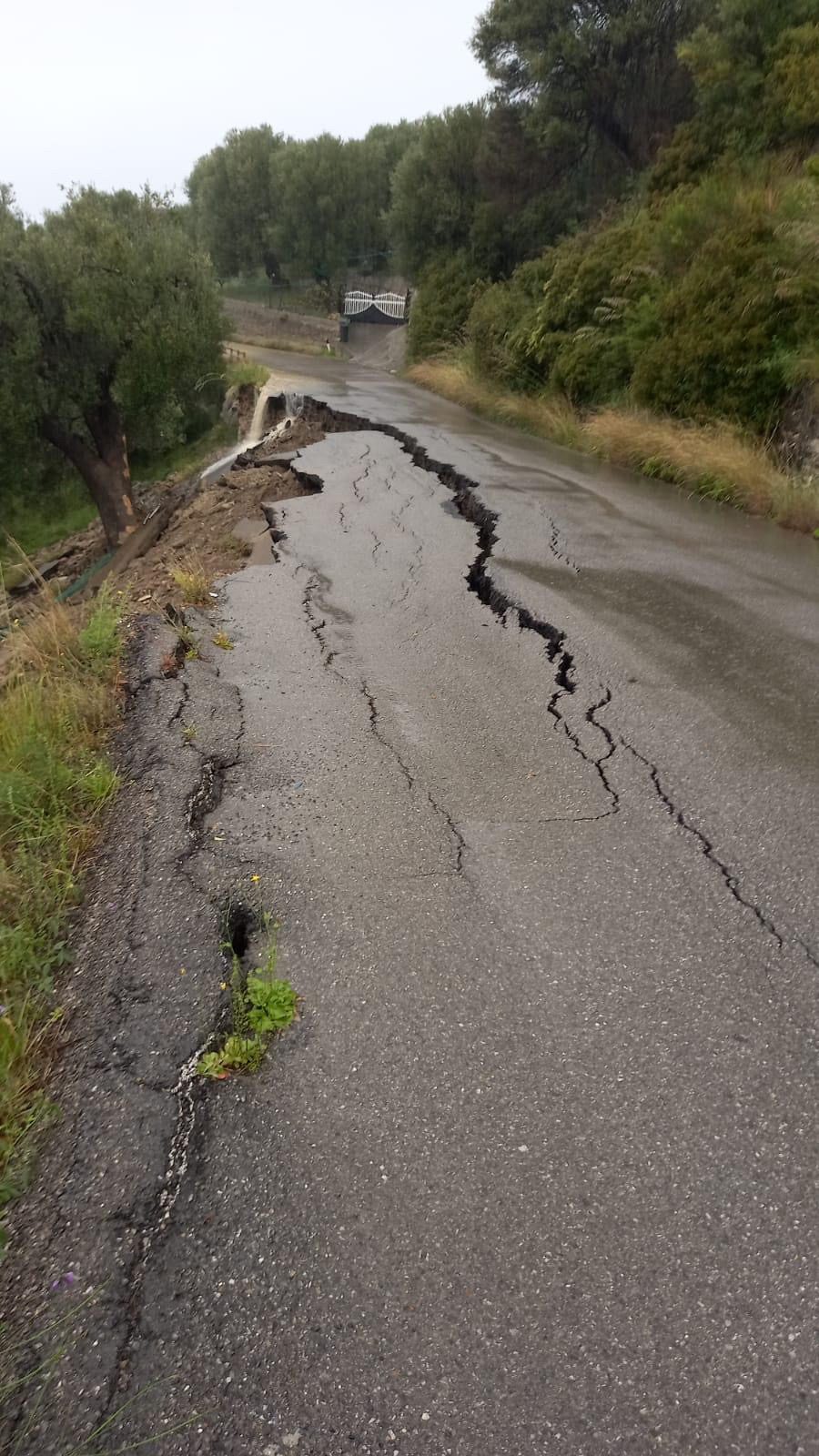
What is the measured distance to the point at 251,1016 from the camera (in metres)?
2.28

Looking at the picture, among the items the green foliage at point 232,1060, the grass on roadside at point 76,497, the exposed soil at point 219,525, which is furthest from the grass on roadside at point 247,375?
the green foliage at point 232,1060

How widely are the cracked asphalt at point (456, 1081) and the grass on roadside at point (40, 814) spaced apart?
11 cm

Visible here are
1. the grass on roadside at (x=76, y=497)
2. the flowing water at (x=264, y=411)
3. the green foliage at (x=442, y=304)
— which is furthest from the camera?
the green foliage at (x=442, y=304)

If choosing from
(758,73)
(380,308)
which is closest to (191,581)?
(758,73)

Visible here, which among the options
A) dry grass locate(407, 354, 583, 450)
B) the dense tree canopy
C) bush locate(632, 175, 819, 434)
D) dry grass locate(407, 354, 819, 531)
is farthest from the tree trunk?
bush locate(632, 175, 819, 434)

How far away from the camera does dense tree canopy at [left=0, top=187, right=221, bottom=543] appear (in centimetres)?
1584

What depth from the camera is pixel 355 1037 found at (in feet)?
7.36

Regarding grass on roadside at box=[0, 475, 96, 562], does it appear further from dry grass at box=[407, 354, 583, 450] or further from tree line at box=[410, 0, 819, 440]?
tree line at box=[410, 0, 819, 440]

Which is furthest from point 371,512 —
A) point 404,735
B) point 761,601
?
point 404,735

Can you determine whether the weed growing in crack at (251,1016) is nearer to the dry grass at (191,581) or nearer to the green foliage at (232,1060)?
the green foliage at (232,1060)

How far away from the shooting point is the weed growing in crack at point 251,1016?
2.15m

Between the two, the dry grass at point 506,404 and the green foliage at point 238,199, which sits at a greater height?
the green foliage at point 238,199

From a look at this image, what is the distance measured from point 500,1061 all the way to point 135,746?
92.6 inches

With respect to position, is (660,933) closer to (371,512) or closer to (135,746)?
(135,746)
